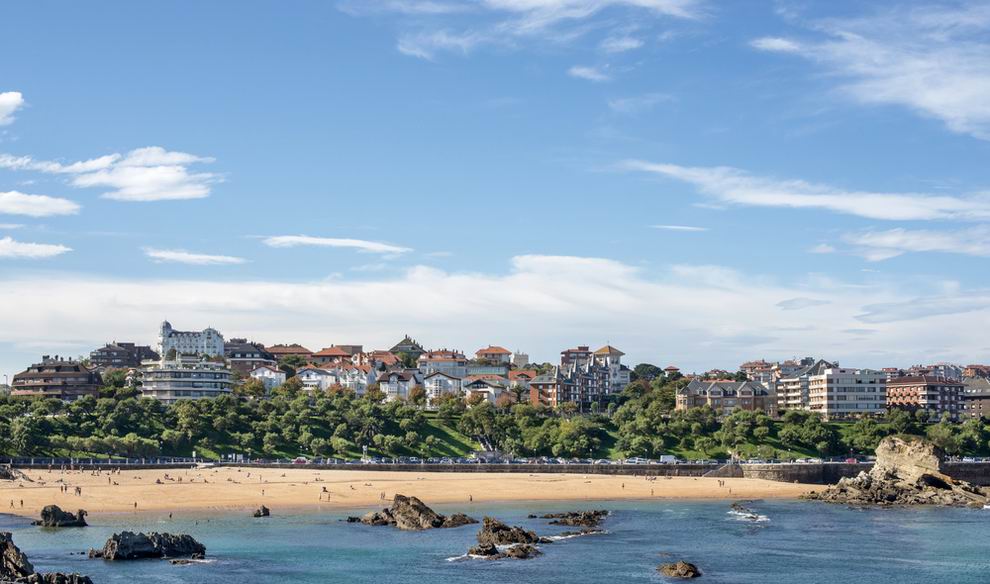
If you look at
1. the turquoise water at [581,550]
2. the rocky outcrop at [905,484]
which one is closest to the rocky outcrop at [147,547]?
the turquoise water at [581,550]

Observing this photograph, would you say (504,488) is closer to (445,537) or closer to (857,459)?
(445,537)

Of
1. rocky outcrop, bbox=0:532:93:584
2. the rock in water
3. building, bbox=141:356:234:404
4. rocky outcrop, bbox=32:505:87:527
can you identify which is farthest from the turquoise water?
building, bbox=141:356:234:404

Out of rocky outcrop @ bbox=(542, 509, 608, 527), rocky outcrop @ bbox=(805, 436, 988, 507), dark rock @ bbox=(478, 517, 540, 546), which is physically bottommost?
rocky outcrop @ bbox=(542, 509, 608, 527)

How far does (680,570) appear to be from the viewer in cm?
Answer: 6806

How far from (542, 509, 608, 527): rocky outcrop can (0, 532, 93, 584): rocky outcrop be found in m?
45.2

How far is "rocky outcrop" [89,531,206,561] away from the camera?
71.3m

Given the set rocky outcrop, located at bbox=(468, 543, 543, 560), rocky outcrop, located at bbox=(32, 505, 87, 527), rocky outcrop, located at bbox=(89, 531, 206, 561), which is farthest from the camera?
rocky outcrop, located at bbox=(32, 505, 87, 527)

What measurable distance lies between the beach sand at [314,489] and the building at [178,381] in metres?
58.3

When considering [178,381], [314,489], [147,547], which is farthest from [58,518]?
[178,381]

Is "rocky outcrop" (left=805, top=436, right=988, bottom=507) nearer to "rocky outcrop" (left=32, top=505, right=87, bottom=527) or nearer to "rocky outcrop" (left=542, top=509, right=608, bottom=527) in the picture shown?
"rocky outcrop" (left=542, top=509, right=608, bottom=527)

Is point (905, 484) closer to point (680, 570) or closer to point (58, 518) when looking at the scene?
point (680, 570)

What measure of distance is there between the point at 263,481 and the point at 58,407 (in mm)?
49522

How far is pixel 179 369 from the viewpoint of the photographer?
598ft

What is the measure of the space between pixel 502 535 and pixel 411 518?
1335 centimetres
